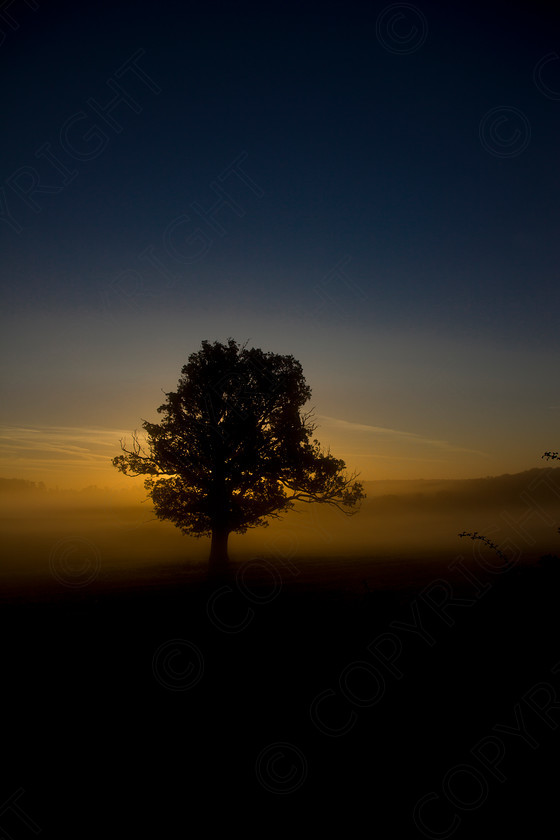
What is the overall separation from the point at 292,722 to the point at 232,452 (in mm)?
21094

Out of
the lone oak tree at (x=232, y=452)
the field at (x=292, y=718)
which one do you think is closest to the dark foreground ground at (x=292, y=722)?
the field at (x=292, y=718)

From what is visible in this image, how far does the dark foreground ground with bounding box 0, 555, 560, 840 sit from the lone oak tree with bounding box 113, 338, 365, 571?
585 inches

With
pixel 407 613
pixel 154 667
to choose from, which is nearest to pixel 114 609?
pixel 154 667

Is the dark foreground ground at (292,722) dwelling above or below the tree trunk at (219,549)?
below

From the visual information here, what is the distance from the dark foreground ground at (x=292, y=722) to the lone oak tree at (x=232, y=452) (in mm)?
14857

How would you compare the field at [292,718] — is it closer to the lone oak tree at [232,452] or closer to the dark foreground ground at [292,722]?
the dark foreground ground at [292,722]

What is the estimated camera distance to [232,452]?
27.3m

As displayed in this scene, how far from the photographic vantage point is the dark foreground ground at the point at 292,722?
466cm

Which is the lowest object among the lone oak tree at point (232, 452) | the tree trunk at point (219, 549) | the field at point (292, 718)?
the field at point (292, 718)

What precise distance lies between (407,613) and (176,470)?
18.5 metres

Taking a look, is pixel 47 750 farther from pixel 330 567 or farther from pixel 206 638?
pixel 330 567

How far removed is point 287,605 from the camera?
15008mm

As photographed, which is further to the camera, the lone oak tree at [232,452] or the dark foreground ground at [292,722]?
the lone oak tree at [232,452]

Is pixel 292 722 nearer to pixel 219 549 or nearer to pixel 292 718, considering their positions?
pixel 292 718
